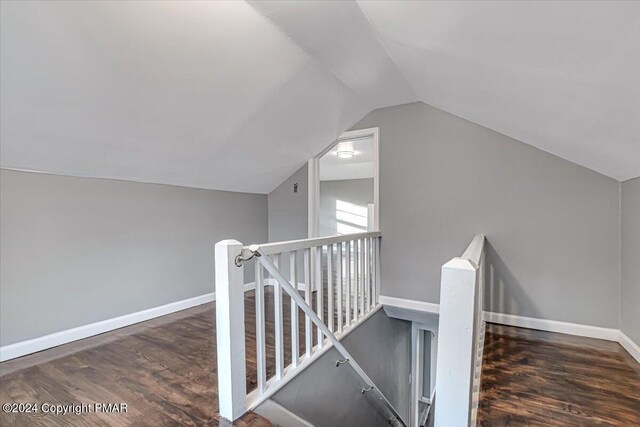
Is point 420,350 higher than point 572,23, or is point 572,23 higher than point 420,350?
point 572,23

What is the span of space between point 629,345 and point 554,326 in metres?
0.48

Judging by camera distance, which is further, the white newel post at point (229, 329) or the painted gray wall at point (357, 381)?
the painted gray wall at point (357, 381)

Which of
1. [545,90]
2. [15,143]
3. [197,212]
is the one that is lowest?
[197,212]

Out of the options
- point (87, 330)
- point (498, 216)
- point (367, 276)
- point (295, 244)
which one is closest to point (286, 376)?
point (295, 244)

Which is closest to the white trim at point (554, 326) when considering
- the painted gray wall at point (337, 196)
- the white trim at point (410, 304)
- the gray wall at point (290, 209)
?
the white trim at point (410, 304)

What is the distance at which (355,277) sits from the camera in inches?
119

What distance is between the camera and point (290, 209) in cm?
435

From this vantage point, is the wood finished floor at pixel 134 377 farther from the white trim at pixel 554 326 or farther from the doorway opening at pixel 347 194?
the doorway opening at pixel 347 194

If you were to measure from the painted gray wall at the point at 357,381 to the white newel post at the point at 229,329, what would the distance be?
397mm

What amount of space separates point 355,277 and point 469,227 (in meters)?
1.23

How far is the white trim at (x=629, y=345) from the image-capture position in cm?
219

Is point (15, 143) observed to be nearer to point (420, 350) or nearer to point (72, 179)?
point (72, 179)

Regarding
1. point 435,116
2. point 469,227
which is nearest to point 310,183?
point 435,116

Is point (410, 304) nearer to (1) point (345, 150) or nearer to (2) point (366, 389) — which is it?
(2) point (366, 389)
